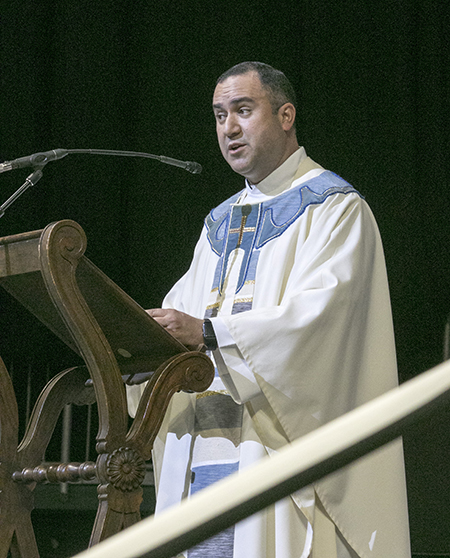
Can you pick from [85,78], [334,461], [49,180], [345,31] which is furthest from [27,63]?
[334,461]

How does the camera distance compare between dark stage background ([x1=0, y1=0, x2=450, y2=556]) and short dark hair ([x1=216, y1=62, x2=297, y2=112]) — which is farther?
dark stage background ([x1=0, y1=0, x2=450, y2=556])

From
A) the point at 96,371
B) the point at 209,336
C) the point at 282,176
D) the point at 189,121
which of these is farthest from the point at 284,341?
the point at 189,121

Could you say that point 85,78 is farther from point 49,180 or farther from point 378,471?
point 378,471

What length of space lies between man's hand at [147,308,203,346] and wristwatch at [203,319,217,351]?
12mm

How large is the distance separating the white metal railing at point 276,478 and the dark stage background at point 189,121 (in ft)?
12.7

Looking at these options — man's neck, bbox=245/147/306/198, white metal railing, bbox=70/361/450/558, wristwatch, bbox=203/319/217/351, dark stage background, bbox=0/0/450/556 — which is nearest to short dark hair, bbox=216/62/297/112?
man's neck, bbox=245/147/306/198

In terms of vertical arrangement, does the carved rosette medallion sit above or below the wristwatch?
below

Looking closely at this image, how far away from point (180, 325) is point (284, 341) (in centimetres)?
31

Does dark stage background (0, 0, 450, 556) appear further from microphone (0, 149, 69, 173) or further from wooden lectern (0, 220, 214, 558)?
wooden lectern (0, 220, 214, 558)

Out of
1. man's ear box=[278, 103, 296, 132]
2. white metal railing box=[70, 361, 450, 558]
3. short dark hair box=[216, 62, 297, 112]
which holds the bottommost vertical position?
white metal railing box=[70, 361, 450, 558]

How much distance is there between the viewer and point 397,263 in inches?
175

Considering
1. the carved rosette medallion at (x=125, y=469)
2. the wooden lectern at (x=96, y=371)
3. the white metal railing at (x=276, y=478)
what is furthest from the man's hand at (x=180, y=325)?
the white metal railing at (x=276, y=478)

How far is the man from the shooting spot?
89.5 inches

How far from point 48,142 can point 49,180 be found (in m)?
0.23
